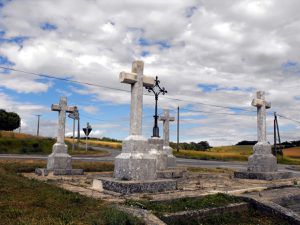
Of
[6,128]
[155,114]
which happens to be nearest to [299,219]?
[155,114]

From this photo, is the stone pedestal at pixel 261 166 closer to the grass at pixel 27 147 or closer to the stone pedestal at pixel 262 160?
the stone pedestal at pixel 262 160

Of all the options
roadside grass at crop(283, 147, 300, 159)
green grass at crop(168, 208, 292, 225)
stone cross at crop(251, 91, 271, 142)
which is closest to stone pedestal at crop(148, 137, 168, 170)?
stone cross at crop(251, 91, 271, 142)

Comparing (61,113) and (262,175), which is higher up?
(61,113)

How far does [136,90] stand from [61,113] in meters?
6.17

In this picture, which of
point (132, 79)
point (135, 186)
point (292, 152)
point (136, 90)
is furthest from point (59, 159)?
point (292, 152)

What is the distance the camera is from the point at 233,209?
7.52 metres

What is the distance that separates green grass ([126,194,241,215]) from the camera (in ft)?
22.0

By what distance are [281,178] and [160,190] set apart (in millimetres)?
7114

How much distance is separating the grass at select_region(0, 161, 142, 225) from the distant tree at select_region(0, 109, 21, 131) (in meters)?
54.6

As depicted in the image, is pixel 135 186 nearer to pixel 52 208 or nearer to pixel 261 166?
pixel 52 208

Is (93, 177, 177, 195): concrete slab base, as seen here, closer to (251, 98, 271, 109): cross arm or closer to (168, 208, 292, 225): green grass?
(168, 208, 292, 225): green grass

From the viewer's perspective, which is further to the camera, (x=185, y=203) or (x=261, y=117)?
(x=261, y=117)

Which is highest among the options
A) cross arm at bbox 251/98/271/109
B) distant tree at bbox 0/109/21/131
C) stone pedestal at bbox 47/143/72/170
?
distant tree at bbox 0/109/21/131

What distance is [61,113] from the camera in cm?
1501
